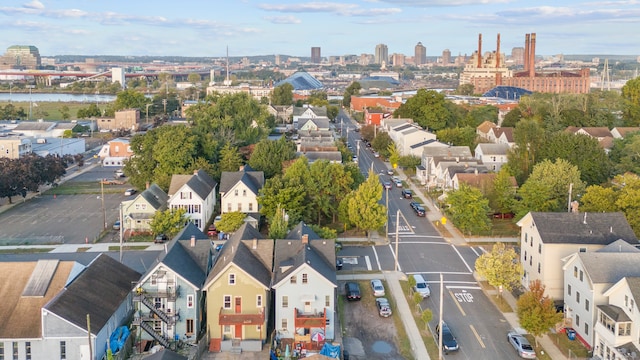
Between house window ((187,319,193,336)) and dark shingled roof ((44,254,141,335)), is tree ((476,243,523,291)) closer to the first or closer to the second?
house window ((187,319,193,336))

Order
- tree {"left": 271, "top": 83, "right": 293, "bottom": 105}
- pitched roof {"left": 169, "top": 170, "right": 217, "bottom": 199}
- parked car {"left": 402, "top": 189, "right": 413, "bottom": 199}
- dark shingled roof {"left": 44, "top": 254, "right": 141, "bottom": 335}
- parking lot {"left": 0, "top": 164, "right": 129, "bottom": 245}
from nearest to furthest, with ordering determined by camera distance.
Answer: dark shingled roof {"left": 44, "top": 254, "right": 141, "bottom": 335}
parking lot {"left": 0, "top": 164, "right": 129, "bottom": 245}
pitched roof {"left": 169, "top": 170, "right": 217, "bottom": 199}
parked car {"left": 402, "top": 189, "right": 413, "bottom": 199}
tree {"left": 271, "top": 83, "right": 293, "bottom": 105}

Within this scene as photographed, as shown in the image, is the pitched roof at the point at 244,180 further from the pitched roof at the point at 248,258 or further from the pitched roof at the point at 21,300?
the pitched roof at the point at 21,300

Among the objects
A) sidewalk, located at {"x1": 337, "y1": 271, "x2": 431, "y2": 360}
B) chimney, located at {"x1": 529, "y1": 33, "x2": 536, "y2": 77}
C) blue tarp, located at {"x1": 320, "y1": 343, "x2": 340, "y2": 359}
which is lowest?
sidewalk, located at {"x1": 337, "y1": 271, "x2": 431, "y2": 360}

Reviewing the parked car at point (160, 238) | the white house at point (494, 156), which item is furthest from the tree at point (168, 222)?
the white house at point (494, 156)

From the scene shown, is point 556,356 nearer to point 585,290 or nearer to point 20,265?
point 585,290

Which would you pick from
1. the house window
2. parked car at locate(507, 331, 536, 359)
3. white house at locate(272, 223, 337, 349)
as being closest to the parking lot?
the house window

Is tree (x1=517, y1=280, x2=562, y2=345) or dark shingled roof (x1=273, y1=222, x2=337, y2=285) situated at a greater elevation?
dark shingled roof (x1=273, y1=222, x2=337, y2=285)

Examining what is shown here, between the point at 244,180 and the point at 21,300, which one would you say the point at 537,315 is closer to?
the point at 21,300
